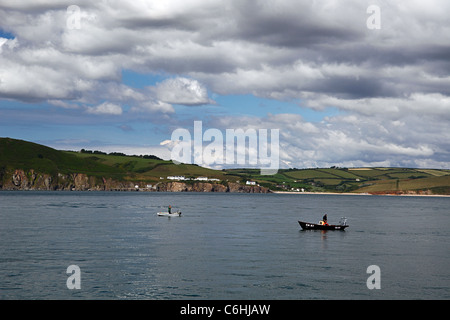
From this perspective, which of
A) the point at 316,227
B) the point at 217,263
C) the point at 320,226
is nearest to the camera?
the point at 217,263

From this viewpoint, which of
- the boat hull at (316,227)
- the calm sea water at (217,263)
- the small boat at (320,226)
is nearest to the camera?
the calm sea water at (217,263)

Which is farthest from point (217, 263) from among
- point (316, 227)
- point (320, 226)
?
point (316, 227)

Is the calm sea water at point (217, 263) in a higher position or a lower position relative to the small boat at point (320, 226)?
lower

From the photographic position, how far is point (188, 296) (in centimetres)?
4662

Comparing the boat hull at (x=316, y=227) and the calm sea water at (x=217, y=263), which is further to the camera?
the boat hull at (x=316, y=227)

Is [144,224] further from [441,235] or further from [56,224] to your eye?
[441,235]

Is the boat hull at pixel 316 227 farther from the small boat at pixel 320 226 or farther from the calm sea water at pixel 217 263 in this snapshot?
the calm sea water at pixel 217 263

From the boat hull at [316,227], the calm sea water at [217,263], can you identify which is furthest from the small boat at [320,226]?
the calm sea water at [217,263]

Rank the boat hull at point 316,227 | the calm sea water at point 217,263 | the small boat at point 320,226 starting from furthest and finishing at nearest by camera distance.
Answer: the boat hull at point 316,227, the small boat at point 320,226, the calm sea water at point 217,263

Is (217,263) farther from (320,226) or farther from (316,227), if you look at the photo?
(316,227)
